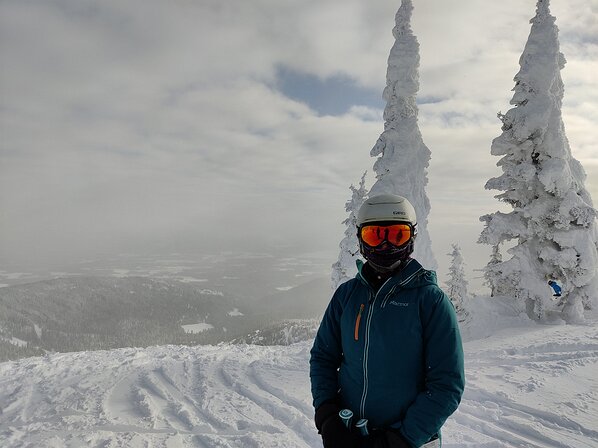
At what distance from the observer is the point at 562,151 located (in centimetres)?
1542

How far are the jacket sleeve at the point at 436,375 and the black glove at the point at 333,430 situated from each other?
38 cm

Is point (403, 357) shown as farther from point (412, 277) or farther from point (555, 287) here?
point (555, 287)

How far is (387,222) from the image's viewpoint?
9.62 feet

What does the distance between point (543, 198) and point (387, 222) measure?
16.5 m

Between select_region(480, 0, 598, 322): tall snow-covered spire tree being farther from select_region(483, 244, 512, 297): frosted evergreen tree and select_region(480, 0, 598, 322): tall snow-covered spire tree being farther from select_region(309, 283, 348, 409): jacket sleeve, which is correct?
select_region(309, 283, 348, 409): jacket sleeve

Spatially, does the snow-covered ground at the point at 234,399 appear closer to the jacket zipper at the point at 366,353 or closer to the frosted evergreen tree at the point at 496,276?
the jacket zipper at the point at 366,353

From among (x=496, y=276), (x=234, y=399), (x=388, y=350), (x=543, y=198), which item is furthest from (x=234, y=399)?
(x=543, y=198)

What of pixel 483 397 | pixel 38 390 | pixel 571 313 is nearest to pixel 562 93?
pixel 571 313

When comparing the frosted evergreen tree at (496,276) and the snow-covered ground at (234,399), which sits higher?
the frosted evergreen tree at (496,276)

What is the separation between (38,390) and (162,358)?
3.22 meters

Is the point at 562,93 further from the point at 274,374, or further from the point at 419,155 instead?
the point at 274,374

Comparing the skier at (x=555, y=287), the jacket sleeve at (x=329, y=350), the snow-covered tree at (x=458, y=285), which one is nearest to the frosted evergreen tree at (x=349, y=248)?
the snow-covered tree at (x=458, y=285)

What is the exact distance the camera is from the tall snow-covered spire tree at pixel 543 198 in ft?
49.4

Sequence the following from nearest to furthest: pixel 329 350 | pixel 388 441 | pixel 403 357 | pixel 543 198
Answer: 1. pixel 388 441
2. pixel 403 357
3. pixel 329 350
4. pixel 543 198
